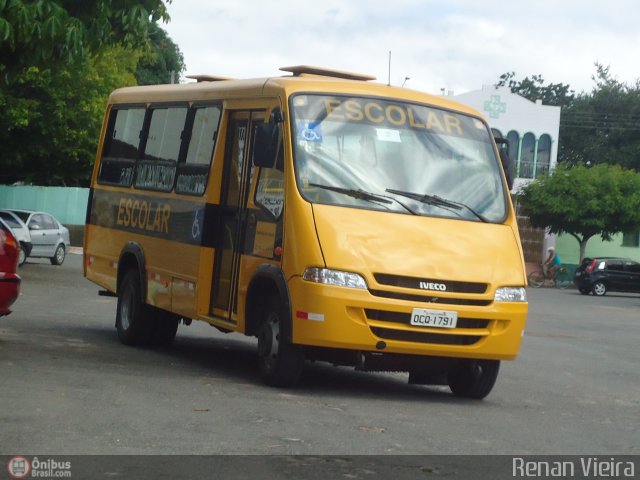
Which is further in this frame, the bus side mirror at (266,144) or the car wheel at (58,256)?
the car wheel at (58,256)

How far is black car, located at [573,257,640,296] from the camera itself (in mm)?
49344

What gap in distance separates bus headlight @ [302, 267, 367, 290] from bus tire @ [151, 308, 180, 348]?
14.6 ft

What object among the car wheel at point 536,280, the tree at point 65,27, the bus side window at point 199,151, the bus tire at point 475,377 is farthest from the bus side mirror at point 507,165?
the car wheel at point 536,280

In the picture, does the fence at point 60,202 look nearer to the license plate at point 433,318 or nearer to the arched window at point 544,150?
the arched window at point 544,150

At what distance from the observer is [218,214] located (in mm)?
12898

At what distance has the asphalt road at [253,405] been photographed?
829 cm

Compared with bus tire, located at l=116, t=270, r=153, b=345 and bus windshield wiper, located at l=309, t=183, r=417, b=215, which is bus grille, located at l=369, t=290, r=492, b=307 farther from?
bus tire, located at l=116, t=270, r=153, b=345

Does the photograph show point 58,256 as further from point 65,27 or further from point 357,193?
point 357,193

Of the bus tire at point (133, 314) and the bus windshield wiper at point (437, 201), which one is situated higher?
the bus windshield wiper at point (437, 201)

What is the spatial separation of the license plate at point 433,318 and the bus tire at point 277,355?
3.43 feet

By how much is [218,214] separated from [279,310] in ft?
6.32

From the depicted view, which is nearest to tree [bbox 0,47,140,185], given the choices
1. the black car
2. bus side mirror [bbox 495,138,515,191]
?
the black car
